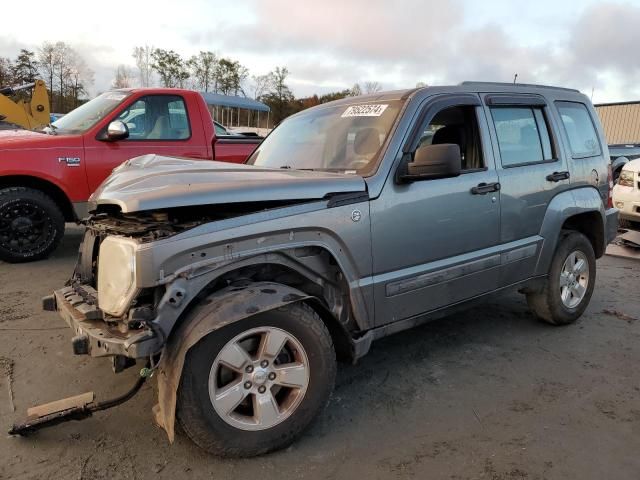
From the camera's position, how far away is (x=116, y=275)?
253cm

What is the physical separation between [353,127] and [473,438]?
207 cm

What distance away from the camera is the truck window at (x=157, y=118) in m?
6.33

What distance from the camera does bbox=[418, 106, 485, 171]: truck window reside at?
3703 mm

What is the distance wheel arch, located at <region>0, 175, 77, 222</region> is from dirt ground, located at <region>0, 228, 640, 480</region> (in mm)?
1884

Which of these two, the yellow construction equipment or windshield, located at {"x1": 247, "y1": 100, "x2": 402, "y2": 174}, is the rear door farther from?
the yellow construction equipment

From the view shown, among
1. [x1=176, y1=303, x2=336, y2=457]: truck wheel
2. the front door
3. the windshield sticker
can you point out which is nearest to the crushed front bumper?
[x1=176, y1=303, x2=336, y2=457]: truck wheel

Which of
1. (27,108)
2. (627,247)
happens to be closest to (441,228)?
(627,247)

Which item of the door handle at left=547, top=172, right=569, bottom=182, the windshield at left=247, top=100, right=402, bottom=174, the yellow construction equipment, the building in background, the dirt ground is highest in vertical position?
the building in background

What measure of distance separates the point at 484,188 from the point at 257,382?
81.3 inches

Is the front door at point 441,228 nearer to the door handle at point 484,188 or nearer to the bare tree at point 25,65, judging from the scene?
the door handle at point 484,188

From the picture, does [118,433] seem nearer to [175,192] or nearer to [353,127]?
[175,192]

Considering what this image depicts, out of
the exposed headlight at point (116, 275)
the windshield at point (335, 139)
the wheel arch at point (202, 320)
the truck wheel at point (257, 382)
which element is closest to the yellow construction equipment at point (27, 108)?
the windshield at point (335, 139)

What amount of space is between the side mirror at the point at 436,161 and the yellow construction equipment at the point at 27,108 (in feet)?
38.6

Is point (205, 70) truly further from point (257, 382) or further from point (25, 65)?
point (257, 382)
